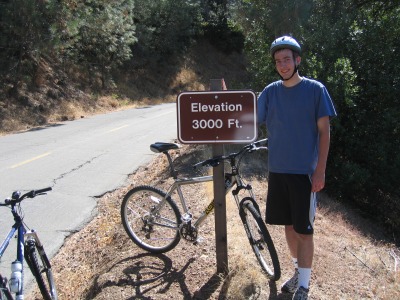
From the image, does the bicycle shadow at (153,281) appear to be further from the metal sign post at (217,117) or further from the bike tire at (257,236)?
the metal sign post at (217,117)

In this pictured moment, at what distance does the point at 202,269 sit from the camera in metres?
3.96

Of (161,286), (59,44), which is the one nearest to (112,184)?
(161,286)

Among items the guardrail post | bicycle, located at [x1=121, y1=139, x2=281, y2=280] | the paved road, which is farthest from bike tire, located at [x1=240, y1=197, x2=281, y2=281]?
the paved road

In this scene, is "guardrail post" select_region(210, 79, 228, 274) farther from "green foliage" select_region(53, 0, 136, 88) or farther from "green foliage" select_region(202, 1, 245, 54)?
"green foliage" select_region(202, 1, 245, 54)

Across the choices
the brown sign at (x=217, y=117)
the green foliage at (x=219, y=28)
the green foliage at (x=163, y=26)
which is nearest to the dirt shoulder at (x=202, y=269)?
the brown sign at (x=217, y=117)

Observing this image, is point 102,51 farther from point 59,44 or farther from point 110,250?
point 110,250

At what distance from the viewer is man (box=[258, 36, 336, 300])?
3.21 m

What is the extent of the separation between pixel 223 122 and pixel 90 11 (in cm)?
1716

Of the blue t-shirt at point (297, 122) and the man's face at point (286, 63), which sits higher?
the man's face at point (286, 63)

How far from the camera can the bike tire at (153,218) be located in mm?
4285

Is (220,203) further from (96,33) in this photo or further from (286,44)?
(96,33)

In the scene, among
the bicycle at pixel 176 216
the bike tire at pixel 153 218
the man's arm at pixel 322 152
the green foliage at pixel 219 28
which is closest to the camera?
the man's arm at pixel 322 152

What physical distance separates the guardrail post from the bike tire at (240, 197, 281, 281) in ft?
0.68

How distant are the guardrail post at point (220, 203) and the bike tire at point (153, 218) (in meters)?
0.59
